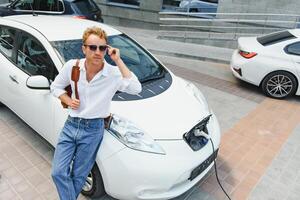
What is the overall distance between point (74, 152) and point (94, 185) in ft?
1.68

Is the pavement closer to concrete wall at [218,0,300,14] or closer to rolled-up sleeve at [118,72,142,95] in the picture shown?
rolled-up sleeve at [118,72,142,95]

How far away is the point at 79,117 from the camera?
2.38 meters

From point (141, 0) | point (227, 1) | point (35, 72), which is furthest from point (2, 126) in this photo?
point (141, 0)

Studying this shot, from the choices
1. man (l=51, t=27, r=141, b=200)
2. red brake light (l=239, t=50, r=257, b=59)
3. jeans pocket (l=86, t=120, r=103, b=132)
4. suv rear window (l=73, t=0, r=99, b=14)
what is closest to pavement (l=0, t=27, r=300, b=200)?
man (l=51, t=27, r=141, b=200)

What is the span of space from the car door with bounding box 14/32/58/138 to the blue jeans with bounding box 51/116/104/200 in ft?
2.25

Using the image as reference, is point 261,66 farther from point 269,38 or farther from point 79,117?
point 79,117

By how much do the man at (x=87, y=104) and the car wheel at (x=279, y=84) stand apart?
4.42 meters

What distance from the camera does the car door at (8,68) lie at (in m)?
3.63

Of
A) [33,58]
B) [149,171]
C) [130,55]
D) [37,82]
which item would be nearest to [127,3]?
[130,55]

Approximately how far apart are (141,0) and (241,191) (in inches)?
418

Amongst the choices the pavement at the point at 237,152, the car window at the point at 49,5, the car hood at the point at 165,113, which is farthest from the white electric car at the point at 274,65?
the car window at the point at 49,5

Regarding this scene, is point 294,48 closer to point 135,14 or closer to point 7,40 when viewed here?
point 7,40

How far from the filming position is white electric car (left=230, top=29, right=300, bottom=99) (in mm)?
5883

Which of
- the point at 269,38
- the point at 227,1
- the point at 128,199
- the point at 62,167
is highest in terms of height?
the point at 227,1
